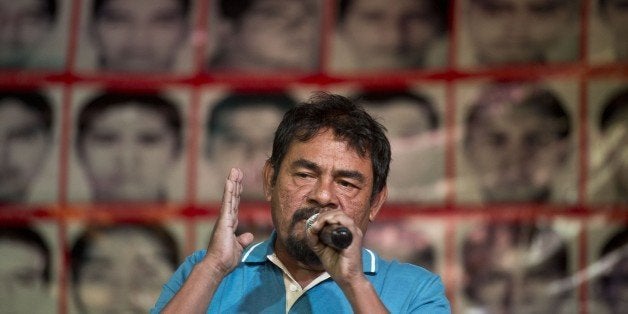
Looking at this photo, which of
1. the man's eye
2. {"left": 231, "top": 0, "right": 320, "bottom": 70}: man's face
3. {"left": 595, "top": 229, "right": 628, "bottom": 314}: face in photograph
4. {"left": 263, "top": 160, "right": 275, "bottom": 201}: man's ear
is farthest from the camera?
{"left": 231, "top": 0, "right": 320, "bottom": 70}: man's face

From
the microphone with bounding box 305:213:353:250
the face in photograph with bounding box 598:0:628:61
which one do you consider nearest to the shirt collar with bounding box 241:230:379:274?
the microphone with bounding box 305:213:353:250

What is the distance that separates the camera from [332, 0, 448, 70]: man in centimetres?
356

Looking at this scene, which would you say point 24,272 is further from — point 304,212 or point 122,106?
point 304,212

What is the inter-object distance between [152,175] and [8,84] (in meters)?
0.66

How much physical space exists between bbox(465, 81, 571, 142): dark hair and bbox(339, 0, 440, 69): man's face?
280mm

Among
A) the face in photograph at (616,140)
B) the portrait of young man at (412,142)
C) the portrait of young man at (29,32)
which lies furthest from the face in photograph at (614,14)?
the portrait of young man at (29,32)

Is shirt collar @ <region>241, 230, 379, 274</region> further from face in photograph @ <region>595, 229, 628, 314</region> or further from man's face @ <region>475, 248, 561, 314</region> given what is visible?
face in photograph @ <region>595, 229, 628, 314</region>

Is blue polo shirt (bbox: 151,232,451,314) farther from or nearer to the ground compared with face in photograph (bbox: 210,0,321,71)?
nearer to the ground

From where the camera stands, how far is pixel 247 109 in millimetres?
3607

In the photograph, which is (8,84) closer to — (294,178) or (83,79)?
(83,79)

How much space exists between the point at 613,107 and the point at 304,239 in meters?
1.63

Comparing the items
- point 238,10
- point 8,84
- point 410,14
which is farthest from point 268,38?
point 8,84

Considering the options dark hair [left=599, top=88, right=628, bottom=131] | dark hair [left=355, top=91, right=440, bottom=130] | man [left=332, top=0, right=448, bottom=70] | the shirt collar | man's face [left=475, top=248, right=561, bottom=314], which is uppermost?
man [left=332, top=0, right=448, bottom=70]

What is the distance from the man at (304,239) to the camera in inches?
89.2
